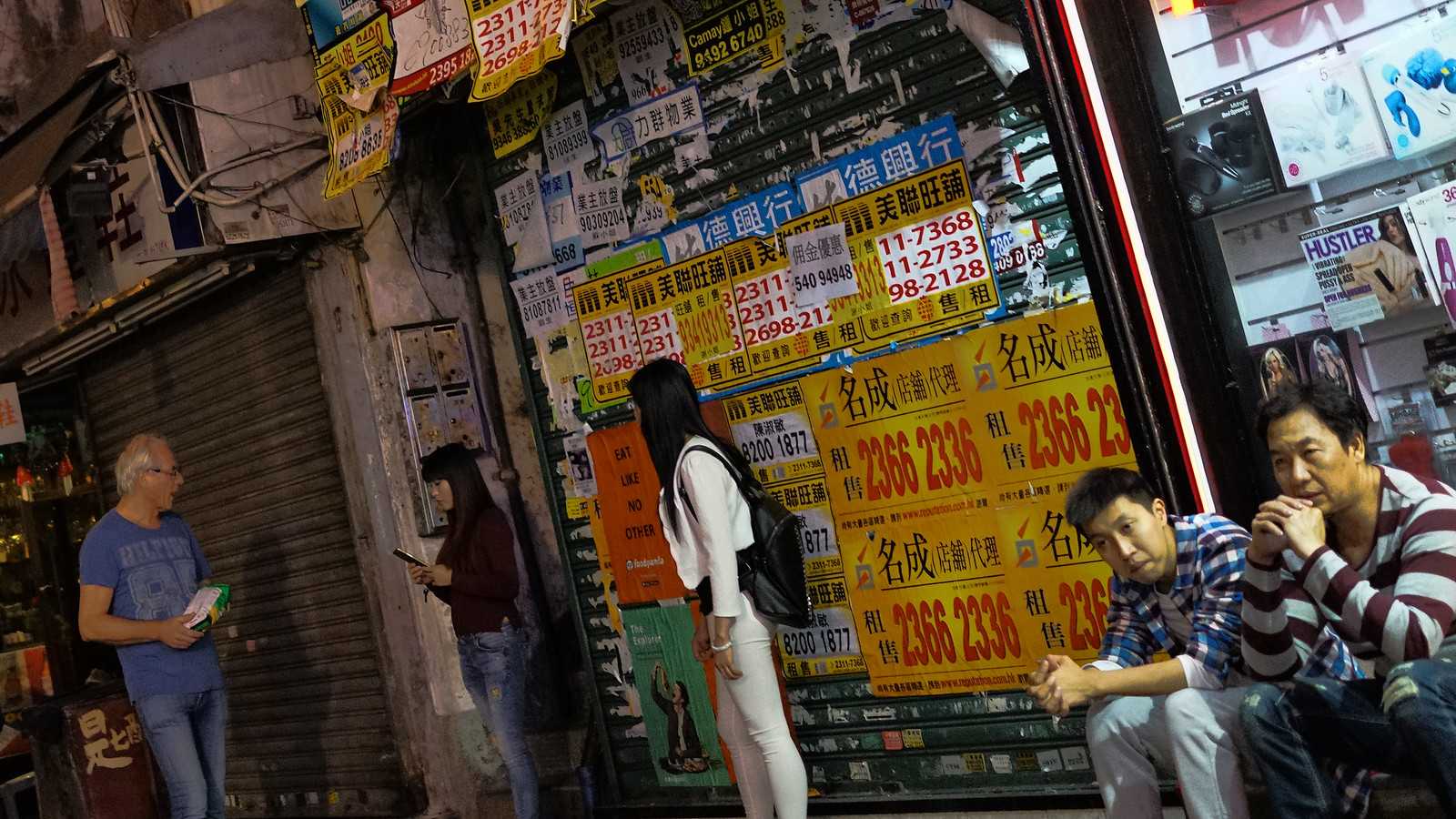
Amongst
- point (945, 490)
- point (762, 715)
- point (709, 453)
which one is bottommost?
point (762, 715)

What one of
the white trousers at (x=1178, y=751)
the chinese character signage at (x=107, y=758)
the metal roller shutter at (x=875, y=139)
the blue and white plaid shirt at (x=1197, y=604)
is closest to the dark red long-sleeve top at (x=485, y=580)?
the metal roller shutter at (x=875, y=139)

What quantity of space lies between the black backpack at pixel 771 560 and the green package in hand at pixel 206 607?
2581mm

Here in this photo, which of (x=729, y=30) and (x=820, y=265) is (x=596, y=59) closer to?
(x=729, y=30)

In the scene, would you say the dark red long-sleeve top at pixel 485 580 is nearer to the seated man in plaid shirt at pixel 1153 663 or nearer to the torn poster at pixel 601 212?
the torn poster at pixel 601 212

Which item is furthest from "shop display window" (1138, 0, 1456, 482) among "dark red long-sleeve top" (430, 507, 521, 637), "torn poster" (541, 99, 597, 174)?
"dark red long-sleeve top" (430, 507, 521, 637)

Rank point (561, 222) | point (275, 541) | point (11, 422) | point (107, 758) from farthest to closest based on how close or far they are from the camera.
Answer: point (11, 422) < point (275, 541) < point (107, 758) < point (561, 222)

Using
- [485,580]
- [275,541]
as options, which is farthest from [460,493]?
[275,541]

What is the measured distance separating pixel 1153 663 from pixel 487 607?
3.55 meters

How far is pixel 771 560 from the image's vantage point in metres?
5.12

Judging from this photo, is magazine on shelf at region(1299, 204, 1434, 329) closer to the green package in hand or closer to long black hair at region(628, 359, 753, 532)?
long black hair at region(628, 359, 753, 532)

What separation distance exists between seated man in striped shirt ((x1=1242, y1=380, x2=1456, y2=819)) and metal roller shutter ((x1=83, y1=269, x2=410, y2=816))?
5.66 meters

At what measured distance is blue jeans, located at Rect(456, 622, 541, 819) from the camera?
6.34 meters

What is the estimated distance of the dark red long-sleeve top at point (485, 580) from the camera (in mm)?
6379

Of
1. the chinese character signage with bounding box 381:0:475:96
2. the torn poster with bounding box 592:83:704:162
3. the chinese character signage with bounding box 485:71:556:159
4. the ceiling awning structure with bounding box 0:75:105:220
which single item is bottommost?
the torn poster with bounding box 592:83:704:162
